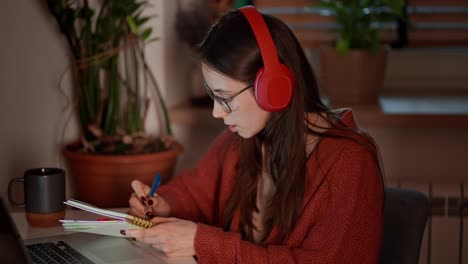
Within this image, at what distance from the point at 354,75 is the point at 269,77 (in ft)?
3.72

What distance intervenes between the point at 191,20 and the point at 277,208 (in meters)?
1.14

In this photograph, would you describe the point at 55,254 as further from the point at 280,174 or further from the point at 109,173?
the point at 109,173

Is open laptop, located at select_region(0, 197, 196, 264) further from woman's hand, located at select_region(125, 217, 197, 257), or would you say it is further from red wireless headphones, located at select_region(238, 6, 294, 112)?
red wireless headphones, located at select_region(238, 6, 294, 112)

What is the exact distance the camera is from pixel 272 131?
5.28 ft

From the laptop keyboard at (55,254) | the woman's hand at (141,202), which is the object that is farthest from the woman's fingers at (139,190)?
the laptop keyboard at (55,254)

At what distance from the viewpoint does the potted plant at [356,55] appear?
8.21 ft

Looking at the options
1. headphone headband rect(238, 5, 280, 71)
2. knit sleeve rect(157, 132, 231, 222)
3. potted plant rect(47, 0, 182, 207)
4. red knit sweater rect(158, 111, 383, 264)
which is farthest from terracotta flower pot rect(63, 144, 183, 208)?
headphone headband rect(238, 5, 280, 71)

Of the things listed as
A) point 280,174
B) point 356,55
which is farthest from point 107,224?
point 356,55

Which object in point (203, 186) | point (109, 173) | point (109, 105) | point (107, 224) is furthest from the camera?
point (109, 105)

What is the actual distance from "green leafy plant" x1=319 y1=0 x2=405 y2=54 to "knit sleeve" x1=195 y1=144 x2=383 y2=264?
1.01m

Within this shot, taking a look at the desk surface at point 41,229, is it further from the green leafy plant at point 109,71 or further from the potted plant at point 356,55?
the potted plant at point 356,55

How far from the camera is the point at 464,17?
8.89ft

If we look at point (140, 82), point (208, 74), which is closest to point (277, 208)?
point (208, 74)

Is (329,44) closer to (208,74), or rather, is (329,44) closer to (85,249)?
(208,74)
